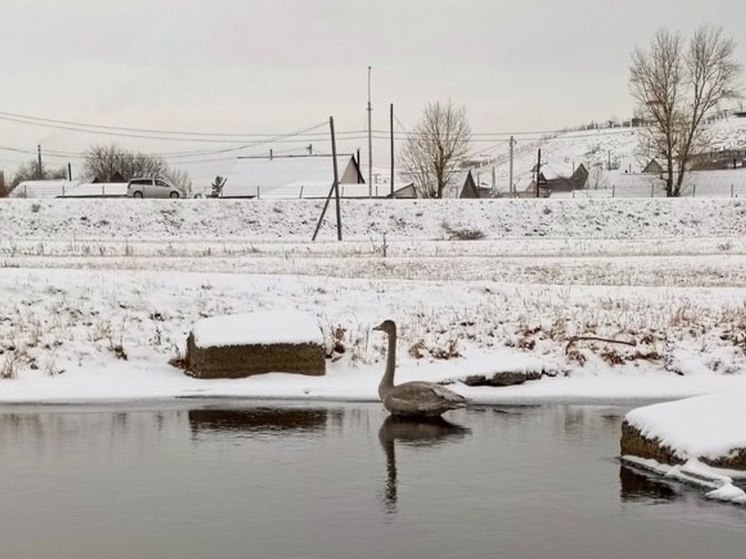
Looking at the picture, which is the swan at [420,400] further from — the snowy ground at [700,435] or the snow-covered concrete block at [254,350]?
the snow-covered concrete block at [254,350]

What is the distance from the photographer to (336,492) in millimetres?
8164

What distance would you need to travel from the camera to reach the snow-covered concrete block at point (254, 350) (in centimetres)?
1405

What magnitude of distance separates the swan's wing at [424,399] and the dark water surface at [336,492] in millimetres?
231

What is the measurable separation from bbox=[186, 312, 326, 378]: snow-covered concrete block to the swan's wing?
2.97 m

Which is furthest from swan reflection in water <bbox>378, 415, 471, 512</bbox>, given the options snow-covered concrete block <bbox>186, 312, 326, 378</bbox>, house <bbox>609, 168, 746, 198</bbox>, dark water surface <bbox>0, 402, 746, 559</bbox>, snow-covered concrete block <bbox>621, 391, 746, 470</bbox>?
house <bbox>609, 168, 746, 198</bbox>

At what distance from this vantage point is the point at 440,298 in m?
18.9

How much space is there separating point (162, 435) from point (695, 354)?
8514 mm

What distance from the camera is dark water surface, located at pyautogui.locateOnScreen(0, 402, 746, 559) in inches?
269

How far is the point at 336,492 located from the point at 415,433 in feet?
8.56

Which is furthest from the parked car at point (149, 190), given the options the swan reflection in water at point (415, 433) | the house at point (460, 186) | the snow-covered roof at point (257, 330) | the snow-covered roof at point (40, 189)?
the swan reflection in water at point (415, 433)

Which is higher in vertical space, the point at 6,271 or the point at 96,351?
the point at 6,271

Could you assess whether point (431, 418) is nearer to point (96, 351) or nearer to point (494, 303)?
point (96, 351)

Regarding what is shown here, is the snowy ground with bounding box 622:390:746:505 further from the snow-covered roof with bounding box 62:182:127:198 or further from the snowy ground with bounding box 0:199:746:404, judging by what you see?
the snow-covered roof with bounding box 62:182:127:198

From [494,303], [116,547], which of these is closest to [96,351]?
[494,303]
